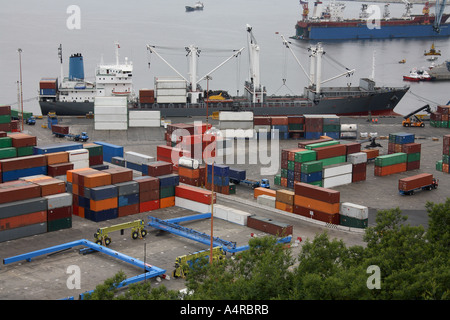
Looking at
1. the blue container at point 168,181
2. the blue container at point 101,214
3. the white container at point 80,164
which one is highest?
the white container at point 80,164

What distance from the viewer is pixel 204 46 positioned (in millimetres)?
160250

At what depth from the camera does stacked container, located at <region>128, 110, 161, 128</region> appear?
259 feet

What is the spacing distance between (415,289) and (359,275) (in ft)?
7.32

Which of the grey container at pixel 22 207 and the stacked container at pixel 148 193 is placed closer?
the grey container at pixel 22 207

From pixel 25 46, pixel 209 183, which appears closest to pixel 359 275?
pixel 209 183

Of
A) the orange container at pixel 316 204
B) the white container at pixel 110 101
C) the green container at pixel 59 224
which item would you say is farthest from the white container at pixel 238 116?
the green container at pixel 59 224

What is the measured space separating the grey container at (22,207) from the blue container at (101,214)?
3379 mm

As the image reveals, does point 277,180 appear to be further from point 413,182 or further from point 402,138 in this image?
point 402,138

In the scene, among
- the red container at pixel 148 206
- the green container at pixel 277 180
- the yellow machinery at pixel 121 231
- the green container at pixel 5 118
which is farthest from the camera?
the green container at pixel 5 118

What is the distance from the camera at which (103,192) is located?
44.9m

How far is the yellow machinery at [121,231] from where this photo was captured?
133 feet

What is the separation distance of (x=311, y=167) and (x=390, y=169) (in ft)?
32.4

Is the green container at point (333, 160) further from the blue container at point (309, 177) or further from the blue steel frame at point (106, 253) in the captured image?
the blue steel frame at point (106, 253)

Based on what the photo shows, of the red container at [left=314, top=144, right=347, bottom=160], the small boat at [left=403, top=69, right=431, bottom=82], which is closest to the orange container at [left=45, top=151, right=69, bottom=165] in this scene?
the red container at [left=314, top=144, right=347, bottom=160]
